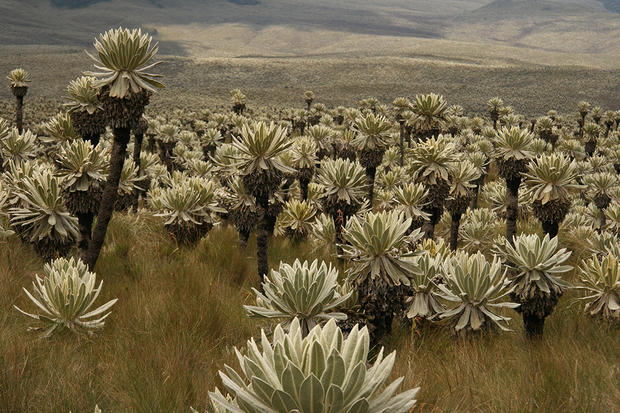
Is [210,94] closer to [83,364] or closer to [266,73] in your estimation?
[266,73]

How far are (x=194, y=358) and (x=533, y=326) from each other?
11.3 feet

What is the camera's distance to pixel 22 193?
18.2ft

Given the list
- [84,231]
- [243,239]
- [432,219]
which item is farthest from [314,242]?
[84,231]

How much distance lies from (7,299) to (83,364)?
1.88 m

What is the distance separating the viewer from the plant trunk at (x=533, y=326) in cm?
477

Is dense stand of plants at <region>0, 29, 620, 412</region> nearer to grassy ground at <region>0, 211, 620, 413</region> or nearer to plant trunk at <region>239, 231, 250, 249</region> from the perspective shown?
plant trunk at <region>239, 231, 250, 249</region>

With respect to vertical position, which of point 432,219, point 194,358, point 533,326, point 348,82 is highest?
point 348,82

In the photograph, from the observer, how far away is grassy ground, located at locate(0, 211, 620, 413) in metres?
3.18

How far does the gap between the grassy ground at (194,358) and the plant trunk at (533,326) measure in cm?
13

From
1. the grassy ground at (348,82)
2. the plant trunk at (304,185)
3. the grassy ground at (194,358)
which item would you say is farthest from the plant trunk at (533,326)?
the grassy ground at (348,82)

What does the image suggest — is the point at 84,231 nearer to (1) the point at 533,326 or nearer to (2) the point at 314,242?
(2) the point at 314,242

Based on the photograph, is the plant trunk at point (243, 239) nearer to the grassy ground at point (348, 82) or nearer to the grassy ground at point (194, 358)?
the grassy ground at point (194, 358)

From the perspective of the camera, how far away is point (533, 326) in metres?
4.84

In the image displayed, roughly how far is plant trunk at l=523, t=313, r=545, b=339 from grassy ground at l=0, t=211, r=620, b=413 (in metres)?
0.13
